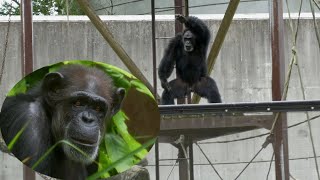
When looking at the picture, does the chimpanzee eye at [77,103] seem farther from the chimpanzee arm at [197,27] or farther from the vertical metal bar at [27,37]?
the chimpanzee arm at [197,27]

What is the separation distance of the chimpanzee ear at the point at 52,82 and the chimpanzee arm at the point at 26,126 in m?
0.05

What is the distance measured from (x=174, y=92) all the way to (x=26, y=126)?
354 cm

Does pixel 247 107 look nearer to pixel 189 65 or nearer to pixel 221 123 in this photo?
pixel 221 123

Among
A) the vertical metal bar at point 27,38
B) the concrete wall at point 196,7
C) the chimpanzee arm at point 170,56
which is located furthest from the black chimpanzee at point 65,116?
the concrete wall at point 196,7

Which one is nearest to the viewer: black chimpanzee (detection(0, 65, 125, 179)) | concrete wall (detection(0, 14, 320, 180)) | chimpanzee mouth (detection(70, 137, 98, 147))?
black chimpanzee (detection(0, 65, 125, 179))

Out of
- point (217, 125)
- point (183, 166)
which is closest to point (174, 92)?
point (183, 166)

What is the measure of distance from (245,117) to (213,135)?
0.15 metres

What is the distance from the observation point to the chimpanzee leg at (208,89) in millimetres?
5246

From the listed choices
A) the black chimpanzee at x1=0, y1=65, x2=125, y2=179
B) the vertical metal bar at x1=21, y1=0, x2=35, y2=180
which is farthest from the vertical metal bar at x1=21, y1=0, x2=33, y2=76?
the black chimpanzee at x1=0, y1=65, x2=125, y2=179

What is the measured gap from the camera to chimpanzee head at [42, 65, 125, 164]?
6.09 ft

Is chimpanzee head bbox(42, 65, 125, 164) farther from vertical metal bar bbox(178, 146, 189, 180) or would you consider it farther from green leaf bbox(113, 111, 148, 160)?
vertical metal bar bbox(178, 146, 189, 180)

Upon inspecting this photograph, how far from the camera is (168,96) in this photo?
207 inches

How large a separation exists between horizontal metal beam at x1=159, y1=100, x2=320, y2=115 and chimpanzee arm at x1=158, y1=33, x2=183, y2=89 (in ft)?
8.41

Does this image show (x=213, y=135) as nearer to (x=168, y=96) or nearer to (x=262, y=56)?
(x=168, y=96)
